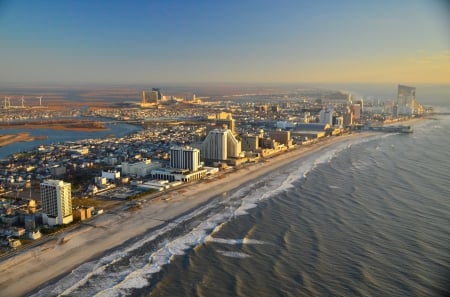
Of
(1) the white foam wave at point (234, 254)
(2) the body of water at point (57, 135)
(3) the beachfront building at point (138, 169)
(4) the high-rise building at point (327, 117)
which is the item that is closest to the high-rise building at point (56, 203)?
(1) the white foam wave at point (234, 254)

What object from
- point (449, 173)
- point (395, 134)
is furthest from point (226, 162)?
point (395, 134)

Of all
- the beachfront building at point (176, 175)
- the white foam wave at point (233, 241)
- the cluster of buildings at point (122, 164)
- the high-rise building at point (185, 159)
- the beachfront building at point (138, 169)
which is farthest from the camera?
the high-rise building at point (185, 159)

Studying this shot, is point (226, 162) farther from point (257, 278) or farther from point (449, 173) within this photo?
point (257, 278)

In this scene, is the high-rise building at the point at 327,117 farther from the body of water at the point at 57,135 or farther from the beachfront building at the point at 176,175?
the beachfront building at the point at 176,175

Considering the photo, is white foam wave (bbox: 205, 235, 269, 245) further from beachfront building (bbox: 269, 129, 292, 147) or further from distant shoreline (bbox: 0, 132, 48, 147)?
distant shoreline (bbox: 0, 132, 48, 147)

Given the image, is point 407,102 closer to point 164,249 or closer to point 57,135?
point 57,135

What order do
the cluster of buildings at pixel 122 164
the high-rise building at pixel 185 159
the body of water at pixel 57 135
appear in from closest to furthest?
the cluster of buildings at pixel 122 164 < the high-rise building at pixel 185 159 < the body of water at pixel 57 135

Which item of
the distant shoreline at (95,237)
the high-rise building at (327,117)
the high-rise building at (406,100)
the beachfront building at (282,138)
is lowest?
the distant shoreline at (95,237)

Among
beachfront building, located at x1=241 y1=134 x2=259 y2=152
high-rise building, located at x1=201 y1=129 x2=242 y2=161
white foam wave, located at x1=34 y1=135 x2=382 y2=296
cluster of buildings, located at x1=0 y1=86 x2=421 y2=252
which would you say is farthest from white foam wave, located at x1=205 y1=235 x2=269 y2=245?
beachfront building, located at x1=241 y1=134 x2=259 y2=152
